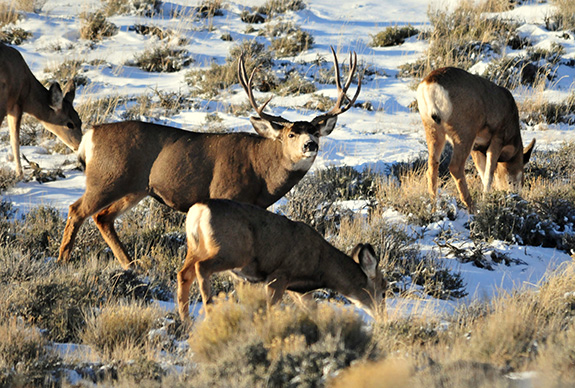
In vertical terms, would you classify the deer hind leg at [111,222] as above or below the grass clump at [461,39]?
below

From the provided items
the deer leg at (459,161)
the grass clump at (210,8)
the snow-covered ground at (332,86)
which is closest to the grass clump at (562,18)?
the snow-covered ground at (332,86)

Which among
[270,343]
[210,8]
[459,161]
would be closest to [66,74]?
[210,8]

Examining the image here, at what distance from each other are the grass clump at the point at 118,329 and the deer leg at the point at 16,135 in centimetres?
636

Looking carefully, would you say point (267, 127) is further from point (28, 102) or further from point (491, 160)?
point (28, 102)

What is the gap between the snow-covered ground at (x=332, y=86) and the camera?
1159 cm

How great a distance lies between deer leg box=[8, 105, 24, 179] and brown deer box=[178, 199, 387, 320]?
643 centimetres

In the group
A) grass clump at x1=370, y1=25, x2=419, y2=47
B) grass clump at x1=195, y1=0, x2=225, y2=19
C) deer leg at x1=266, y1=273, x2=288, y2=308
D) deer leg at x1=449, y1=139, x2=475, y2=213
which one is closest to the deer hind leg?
deer leg at x1=266, y1=273, x2=288, y2=308

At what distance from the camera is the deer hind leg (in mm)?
9344

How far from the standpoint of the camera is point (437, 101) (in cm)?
1083

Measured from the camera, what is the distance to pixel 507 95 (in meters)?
11.9

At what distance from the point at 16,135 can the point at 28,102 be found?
693mm

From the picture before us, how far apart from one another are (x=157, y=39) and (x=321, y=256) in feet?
42.2

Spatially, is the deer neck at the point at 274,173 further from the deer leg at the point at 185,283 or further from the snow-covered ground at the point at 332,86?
the snow-covered ground at the point at 332,86

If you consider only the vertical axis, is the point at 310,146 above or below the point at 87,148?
above
